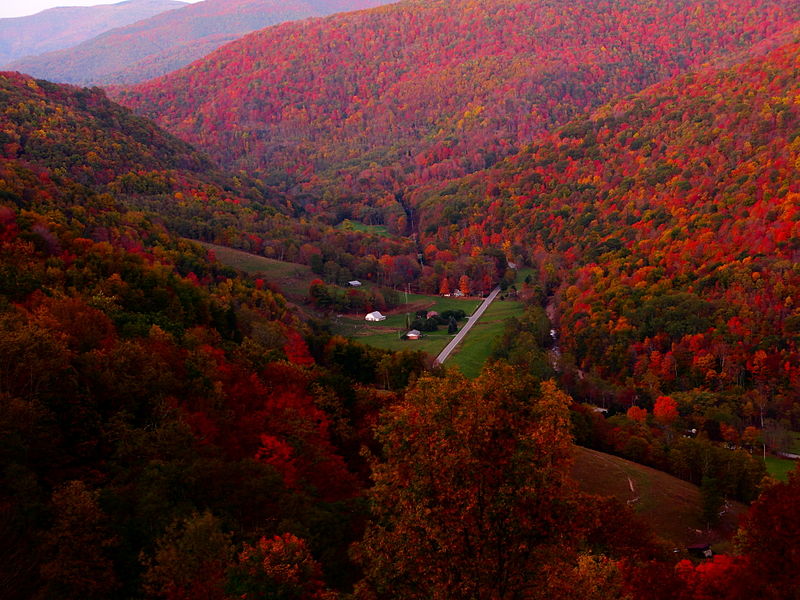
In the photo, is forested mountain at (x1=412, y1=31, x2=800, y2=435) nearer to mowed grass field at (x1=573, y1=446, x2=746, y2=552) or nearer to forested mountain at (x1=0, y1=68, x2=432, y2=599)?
mowed grass field at (x1=573, y1=446, x2=746, y2=552)

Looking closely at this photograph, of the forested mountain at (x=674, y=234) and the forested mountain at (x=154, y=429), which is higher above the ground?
the forested mountain at (x=154, y=429)

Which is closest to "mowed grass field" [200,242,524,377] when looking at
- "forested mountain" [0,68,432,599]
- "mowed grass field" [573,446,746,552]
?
"mowed grass field" [573,446,746,552]

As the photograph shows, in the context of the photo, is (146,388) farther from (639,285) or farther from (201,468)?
(639,285)

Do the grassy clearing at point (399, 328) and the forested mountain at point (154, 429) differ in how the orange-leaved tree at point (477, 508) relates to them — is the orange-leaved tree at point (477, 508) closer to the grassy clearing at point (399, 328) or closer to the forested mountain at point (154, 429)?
the forested mountain at point (154, 429)

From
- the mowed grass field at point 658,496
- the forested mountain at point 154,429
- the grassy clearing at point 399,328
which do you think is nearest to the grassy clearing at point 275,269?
the grassy clearing at point 399,328

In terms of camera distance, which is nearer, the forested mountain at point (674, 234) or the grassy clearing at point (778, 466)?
the grassy clearing at point (778, 466)

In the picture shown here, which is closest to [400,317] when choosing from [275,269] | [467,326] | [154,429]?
[467,326]
